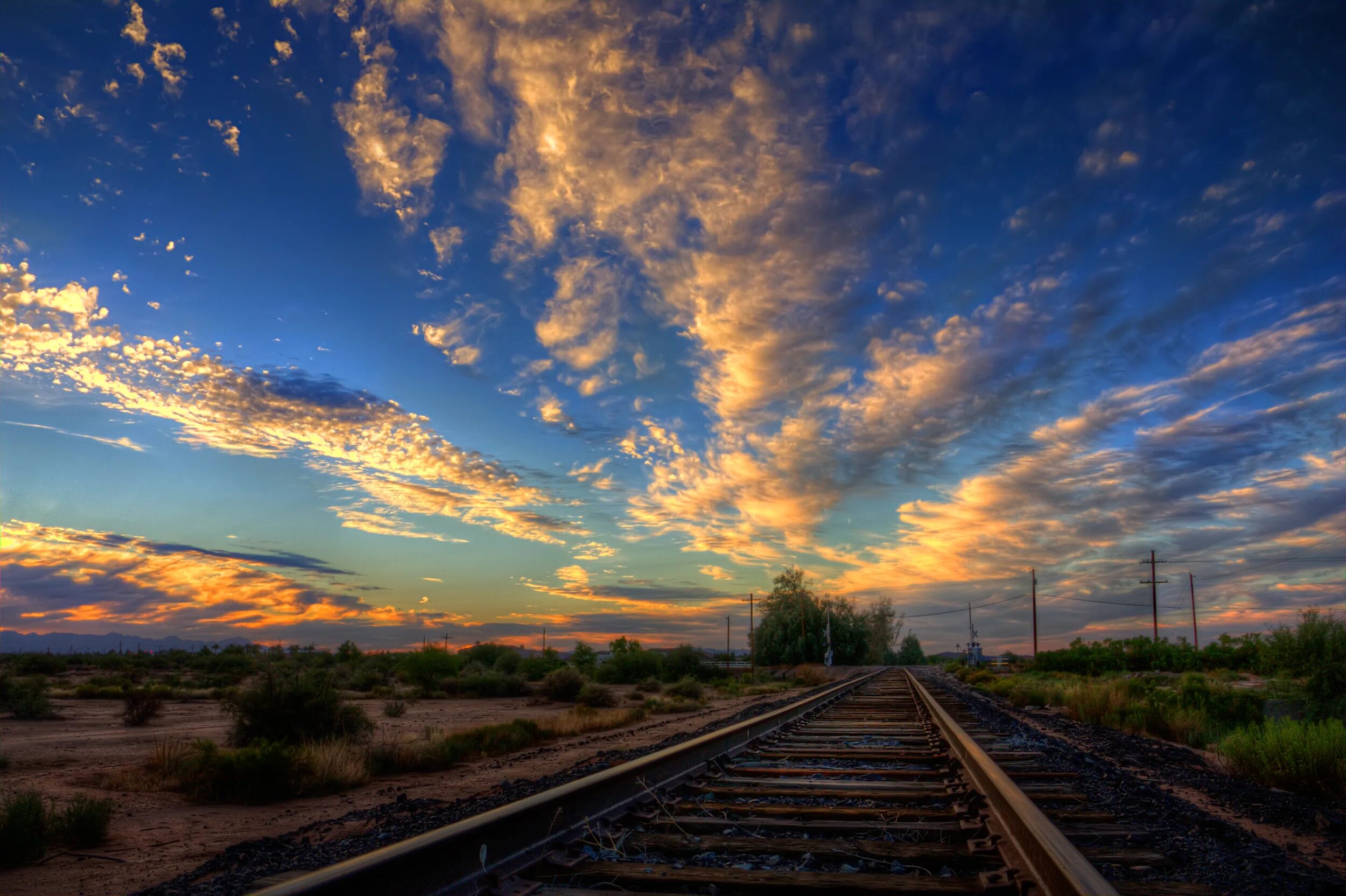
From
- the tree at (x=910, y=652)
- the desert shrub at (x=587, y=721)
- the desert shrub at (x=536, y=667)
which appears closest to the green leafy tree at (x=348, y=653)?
the desert shrub at (x=536, y=667)

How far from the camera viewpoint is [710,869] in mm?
3475

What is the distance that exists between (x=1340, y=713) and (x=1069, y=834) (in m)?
10.4

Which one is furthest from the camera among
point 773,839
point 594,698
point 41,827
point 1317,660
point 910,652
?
point 910,652

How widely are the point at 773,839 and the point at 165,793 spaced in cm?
905

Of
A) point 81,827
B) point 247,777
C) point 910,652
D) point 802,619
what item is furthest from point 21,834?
point 910,652

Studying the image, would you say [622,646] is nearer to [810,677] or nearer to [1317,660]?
[810,677]

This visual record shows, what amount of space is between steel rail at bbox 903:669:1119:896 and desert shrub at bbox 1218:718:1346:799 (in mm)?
4136

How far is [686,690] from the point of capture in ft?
103

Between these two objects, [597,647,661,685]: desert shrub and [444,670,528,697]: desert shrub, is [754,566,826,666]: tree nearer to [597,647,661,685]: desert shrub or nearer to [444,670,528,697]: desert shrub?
[597,647,661,685]: desert shrub

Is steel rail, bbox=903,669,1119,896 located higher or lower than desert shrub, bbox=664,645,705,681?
higher

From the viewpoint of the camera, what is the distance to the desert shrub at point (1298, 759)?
7.10 m

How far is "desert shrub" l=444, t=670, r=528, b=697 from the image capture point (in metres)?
32.4

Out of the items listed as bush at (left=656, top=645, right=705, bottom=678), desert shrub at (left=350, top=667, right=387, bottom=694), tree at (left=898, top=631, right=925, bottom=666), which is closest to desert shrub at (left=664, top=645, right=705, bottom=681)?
bush at (left=656, top=645, right=705, bottom=678)

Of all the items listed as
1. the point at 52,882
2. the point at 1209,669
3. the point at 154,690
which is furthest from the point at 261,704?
the point at 1209,669
